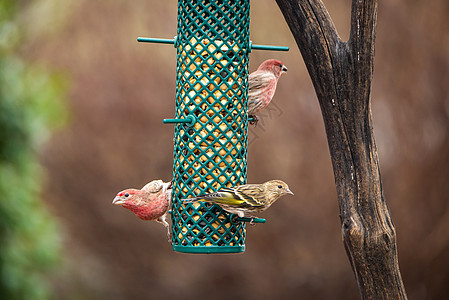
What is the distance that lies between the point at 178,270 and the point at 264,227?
53.4 inches

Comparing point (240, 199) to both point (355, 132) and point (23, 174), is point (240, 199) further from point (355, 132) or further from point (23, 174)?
point (23, 174)

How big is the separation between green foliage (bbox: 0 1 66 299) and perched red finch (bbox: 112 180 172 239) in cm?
268

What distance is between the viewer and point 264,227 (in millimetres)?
8312

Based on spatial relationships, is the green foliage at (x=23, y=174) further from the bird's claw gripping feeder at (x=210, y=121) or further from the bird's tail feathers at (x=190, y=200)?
the bird's tail feathers at (x=190, y=200)

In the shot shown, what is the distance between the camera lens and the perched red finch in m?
3.66

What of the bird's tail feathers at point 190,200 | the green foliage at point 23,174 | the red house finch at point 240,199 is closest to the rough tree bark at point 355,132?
the red house finch at point 240,199

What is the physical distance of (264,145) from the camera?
815 centimetres

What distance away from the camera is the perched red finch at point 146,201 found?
366 cm

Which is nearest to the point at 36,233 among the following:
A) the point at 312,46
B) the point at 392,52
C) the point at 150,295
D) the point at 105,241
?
the point at 105,241

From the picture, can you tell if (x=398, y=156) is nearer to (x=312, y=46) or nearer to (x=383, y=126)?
(x=383, y=126)

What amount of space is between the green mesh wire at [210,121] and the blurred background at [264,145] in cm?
416

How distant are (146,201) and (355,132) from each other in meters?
1.34

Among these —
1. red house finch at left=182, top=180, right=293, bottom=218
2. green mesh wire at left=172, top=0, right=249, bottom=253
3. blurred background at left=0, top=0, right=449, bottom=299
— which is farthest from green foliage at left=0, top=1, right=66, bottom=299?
red house finch at left=182, top=180, right=293, bottom=218

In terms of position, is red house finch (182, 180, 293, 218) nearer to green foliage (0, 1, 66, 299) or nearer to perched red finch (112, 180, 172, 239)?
perched red finch (112, 180, 172, 239)
